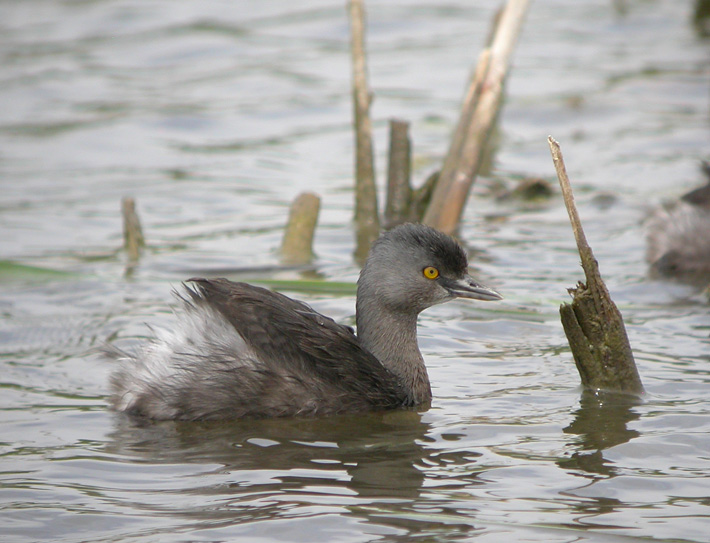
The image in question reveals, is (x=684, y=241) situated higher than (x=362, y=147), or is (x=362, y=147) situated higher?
(x=362, y=147)

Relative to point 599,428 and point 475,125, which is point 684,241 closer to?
point 475,125

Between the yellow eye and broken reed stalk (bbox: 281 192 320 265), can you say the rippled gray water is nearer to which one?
broken reed stalk (bbox: 281 192 320 265)

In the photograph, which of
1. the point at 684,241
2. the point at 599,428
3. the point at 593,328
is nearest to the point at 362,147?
the point at 684,241

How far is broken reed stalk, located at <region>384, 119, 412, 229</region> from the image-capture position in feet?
28.9

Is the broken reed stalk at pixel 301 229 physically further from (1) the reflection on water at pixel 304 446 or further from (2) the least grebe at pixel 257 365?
(1) the reflection on water at pixel 304 446

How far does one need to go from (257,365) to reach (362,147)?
346cm

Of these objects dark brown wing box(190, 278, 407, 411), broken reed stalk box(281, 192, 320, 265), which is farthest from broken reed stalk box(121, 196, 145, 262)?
dark brown wing box(190, 278, 407, 411)

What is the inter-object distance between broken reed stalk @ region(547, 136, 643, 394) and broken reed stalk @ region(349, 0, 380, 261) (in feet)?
10.2

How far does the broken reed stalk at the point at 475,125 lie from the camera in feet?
26.5

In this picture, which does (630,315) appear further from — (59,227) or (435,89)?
(435,89)

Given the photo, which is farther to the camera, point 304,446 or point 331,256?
point 331,256

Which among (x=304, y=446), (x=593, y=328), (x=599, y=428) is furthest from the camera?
(x=593, y=328)

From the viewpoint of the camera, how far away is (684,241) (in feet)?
27.0

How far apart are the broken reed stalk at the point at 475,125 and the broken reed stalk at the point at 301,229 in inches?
32.9
